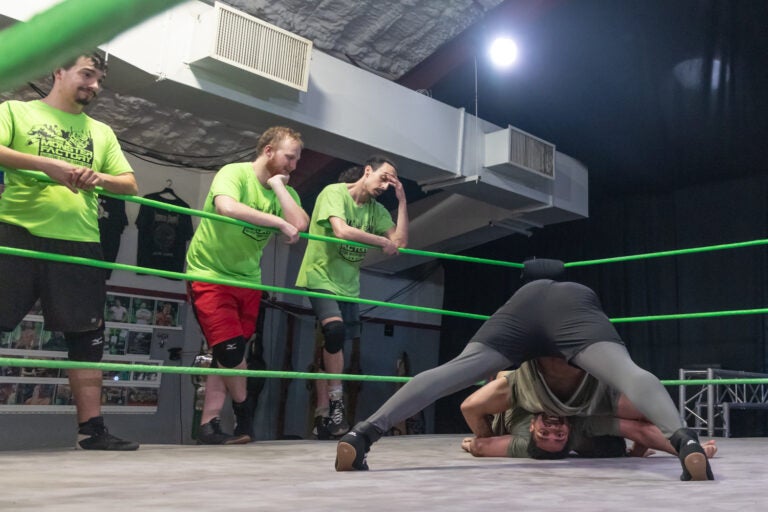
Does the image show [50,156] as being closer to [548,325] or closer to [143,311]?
[548,325]

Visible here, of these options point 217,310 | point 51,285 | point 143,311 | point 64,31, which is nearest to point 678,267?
point 143,311

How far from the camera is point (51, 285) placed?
77.7 inches

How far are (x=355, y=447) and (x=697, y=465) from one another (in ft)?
2.27

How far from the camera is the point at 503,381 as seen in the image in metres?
2.02

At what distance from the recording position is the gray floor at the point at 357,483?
3.59ft

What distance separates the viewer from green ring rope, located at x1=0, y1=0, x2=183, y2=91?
0.27 m

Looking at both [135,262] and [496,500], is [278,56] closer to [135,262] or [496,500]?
[135,262]

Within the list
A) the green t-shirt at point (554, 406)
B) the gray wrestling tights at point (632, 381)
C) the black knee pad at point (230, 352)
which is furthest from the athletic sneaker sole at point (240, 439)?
the gray wrestling tights at point (632, 381)

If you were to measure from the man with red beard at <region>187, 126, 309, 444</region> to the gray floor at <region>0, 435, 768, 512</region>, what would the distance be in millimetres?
461

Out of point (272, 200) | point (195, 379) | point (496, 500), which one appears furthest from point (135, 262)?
point (496, 500)

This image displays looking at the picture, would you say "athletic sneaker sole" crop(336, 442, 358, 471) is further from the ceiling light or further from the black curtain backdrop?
the black curtain backdrop

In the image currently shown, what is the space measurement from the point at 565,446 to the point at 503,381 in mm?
237

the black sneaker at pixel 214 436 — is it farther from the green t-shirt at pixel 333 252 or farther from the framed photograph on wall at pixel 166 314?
the framed photograph on wall at pixel 166 314

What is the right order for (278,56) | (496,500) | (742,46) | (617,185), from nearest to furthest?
(496,500) < (278,56) < (742,46) < (617,185)
